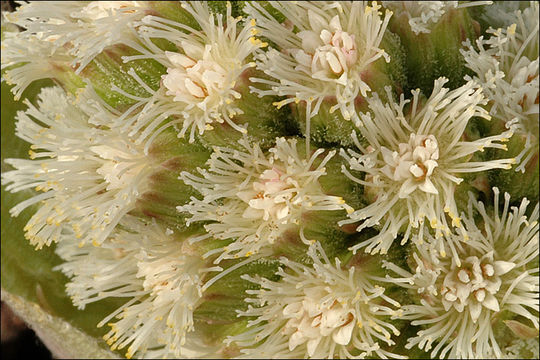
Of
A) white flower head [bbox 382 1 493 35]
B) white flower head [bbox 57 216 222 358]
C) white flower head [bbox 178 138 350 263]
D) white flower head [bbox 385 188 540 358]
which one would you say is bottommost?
white flower head [bbox 57 216 222 358]

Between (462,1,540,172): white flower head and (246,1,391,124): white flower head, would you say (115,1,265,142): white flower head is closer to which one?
(246,1,391,124): white flower head

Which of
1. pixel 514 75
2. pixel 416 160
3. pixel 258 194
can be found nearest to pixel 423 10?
pixel 514 75

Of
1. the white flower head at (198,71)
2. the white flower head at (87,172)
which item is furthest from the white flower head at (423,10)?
the white flower head at (87,172)

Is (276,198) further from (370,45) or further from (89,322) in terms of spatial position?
(89,322)

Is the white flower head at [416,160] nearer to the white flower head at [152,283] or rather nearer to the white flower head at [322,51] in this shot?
the white flower head at [322,51]

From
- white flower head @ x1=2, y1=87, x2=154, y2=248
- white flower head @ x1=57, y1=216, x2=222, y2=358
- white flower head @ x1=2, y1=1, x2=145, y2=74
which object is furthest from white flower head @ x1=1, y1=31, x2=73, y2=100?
white flower head @ x1=57, y1=216, x2=222, y2=358

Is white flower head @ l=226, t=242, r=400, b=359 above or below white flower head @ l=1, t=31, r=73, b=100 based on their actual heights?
below

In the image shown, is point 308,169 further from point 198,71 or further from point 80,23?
point 80,23

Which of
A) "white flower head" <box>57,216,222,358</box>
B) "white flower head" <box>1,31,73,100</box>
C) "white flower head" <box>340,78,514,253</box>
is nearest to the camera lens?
"white flower head" <box>340,78,514,253</box>
